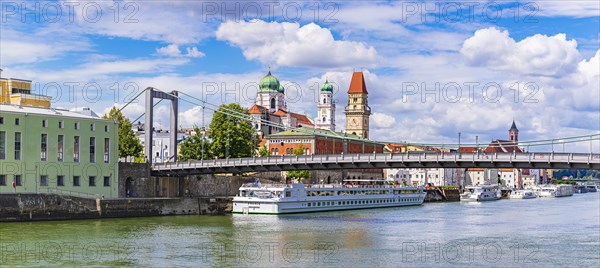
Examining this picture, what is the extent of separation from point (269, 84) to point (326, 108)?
14466 millimetres

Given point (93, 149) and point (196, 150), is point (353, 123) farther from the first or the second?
point (93, 149)

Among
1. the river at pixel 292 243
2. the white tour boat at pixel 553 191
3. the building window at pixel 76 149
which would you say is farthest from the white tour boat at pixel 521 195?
the building window at pixel 76 149

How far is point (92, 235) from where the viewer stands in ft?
151

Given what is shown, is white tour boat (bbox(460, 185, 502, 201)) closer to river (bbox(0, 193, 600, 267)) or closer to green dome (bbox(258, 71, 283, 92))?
river (bbox(0, 193, 600, 267))

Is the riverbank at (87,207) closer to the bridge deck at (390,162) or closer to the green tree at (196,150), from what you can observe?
the bridge deck at (390,162)

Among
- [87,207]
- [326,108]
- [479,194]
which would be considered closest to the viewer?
[87,207]

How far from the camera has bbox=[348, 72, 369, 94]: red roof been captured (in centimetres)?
17400

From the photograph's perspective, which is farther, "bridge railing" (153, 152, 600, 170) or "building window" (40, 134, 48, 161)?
"building window" (40, 134, 48, 161)

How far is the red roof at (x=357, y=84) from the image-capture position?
174m

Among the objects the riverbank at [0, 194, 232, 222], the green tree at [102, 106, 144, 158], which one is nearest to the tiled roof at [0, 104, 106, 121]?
the riverbank at [0, 194, 232, 222]

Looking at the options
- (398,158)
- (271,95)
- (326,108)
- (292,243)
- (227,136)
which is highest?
(271,95)

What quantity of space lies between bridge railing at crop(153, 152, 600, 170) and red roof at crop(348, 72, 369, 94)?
107m

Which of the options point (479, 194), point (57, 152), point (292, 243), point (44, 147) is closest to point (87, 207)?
point (57, 152)

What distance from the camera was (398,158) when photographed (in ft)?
188
